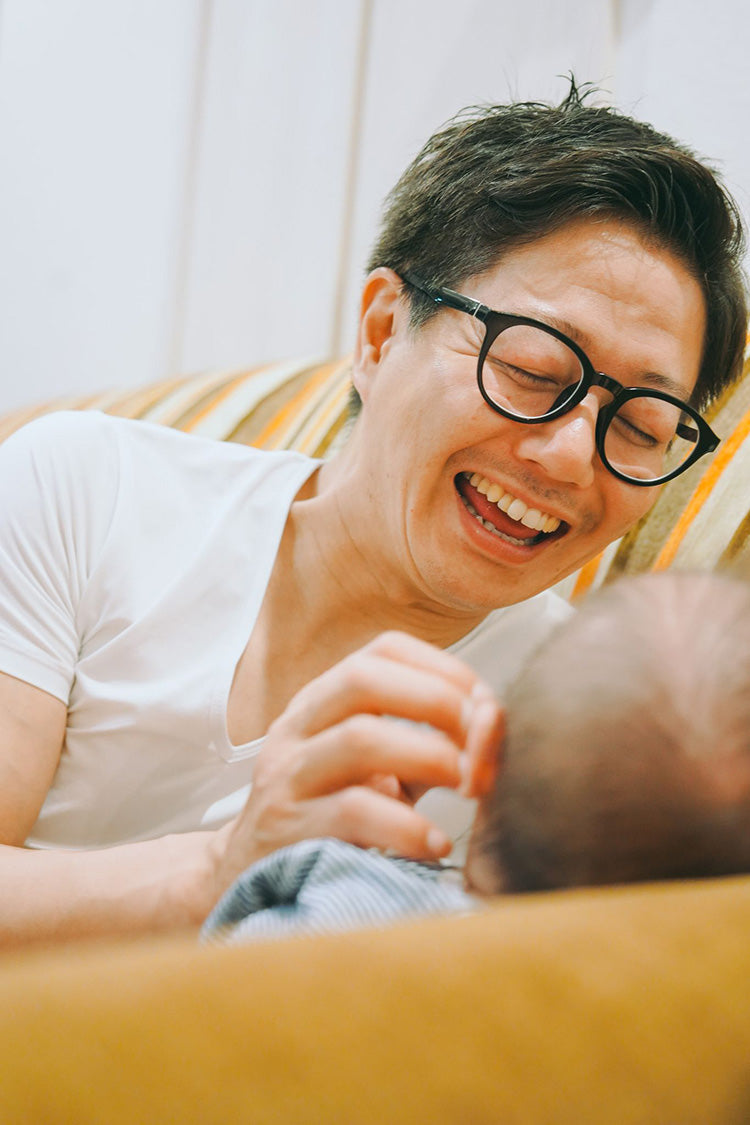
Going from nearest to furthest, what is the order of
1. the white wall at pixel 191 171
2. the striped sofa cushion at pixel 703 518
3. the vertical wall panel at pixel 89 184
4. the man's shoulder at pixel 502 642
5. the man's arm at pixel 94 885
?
the man's arm at pixel 94 885
the striped sofa cushion at pixel 703 518
the man's shoulder at pixel 502 642
the white wall at pixel 191 171
the vertical wall panel at pixel 89 184

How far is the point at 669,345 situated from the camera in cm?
98

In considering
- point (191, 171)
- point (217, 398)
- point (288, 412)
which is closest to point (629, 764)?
point (288, 412)

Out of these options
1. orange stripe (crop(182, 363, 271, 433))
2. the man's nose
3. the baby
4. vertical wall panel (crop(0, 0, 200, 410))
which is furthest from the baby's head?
vertical wall panel (crop(0, 0, 200, 410))

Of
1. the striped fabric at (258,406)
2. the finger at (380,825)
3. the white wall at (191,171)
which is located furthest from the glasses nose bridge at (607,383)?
the white wall at (191,171)

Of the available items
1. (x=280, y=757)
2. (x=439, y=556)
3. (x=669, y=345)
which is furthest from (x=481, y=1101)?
(x=669, y=345)

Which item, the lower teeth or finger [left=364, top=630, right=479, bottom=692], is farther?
the lower teeth

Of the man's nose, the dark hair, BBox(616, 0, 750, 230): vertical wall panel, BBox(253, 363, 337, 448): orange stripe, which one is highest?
BBox(616, 0, 750, 230): vertical wall panel

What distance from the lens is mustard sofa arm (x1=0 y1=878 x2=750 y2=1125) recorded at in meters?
0.30

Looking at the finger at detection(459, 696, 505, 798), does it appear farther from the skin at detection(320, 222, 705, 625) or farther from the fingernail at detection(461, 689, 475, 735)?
the skin at detection(320, 222, 705, 625)

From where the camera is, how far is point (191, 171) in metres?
2.88

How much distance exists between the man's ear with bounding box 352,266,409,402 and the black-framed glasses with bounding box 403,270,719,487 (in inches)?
5.5

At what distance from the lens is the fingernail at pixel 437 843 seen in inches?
22.6

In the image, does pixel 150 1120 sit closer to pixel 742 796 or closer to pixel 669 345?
pixel 742 796

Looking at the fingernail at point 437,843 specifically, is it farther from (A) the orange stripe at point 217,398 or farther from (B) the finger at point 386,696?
(A) the orange stripe at point 217,398
